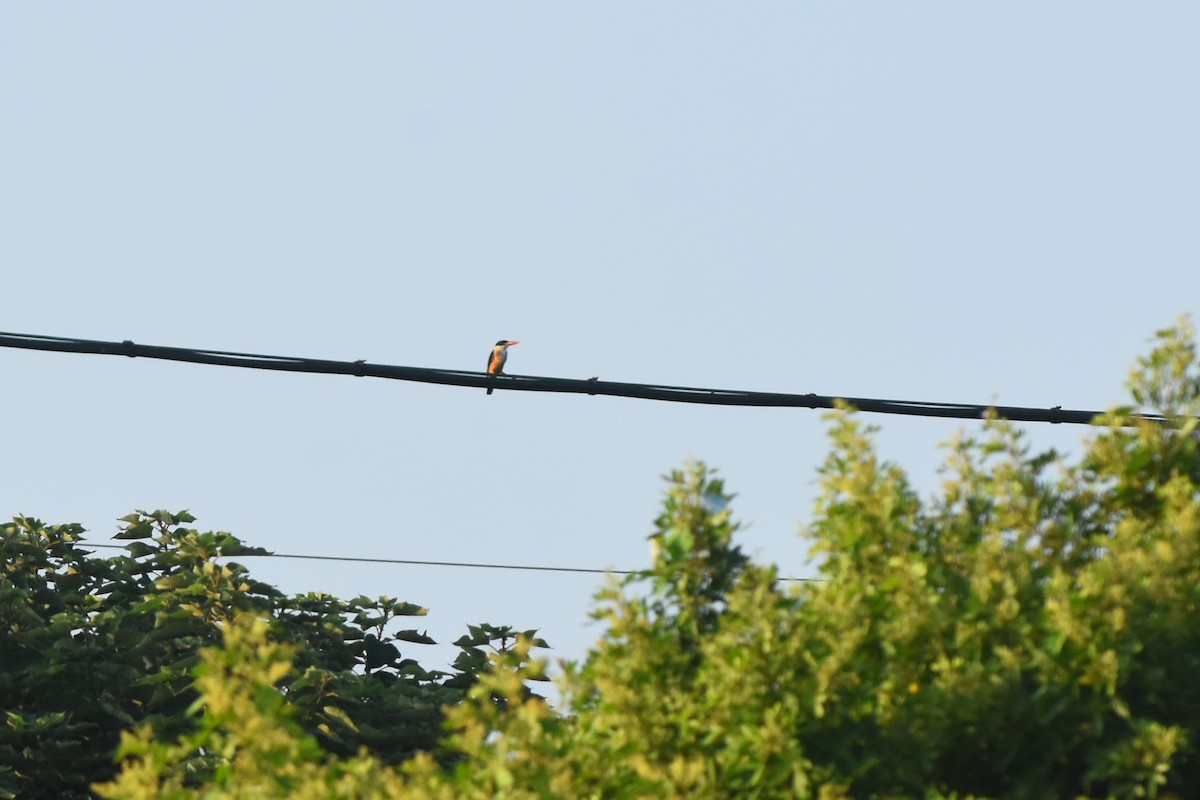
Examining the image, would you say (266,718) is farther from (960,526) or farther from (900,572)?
(960,526)

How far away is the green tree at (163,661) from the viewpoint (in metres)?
12.4

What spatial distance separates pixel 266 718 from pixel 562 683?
→ 120cm

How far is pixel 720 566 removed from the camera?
666 centimetres

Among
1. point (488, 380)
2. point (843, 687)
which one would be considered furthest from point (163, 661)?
point (843, 687)

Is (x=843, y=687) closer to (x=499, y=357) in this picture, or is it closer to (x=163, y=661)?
(x=163, y=661)

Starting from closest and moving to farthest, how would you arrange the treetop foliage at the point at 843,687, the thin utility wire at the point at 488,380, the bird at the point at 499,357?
the treetop foliage at the point at 843,687
the thin utility wire at the point at 488,380
the bird at the point at 499,357

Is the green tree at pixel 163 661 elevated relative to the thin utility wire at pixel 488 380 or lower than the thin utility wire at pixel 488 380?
lower

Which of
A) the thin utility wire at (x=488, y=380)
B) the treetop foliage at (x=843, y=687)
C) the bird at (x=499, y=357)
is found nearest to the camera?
the treetop foliage at (x=843, y=687)

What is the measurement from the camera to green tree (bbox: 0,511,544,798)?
12.4m

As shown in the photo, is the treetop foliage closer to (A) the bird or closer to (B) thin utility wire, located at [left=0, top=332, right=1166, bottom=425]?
(B) thin utility wire, located at [left=0, top=332, right=1166, bottom=425]

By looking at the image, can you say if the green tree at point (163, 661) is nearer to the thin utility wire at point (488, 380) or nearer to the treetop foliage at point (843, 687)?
the thin utility wire at point (488, 380)

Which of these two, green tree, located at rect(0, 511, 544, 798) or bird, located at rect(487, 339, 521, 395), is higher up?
bird, located at rect(487, 339, 521, 395)

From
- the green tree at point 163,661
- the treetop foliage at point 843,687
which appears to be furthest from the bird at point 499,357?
the treetop foliage at point 843,687

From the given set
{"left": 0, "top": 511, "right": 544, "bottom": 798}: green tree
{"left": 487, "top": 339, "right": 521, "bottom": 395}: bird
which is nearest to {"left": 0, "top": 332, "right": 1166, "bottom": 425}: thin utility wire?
{"left": 0, "top": 511, "right": 544, "bottom": 798}: green tree
